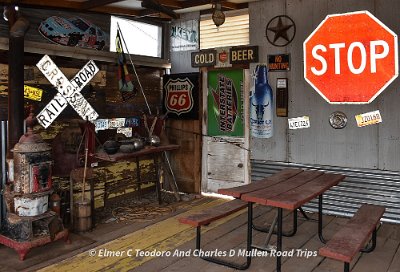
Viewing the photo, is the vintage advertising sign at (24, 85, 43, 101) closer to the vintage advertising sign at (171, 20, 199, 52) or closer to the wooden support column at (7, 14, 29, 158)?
the wooden support column at (7, 14, 29, 158)

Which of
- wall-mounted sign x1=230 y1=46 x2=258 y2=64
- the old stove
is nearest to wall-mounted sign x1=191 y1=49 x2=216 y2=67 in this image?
wall-mounted sign x1=230 y1=46 x2=258 y2=64

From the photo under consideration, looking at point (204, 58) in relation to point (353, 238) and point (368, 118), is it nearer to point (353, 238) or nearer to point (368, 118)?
point (368, 118)

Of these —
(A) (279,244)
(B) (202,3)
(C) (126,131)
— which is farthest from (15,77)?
(A) (279,244)

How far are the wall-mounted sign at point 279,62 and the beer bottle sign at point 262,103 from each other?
0.42 feet

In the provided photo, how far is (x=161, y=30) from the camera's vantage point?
7.12 meters

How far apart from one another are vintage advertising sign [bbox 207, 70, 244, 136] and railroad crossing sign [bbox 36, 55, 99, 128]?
6.54 feet

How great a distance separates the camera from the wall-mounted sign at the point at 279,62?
19.5ft

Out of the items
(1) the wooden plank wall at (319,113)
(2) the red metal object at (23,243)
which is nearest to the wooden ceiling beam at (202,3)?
(1) the wooden plank wall at (319,113)

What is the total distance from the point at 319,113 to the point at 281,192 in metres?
2.31

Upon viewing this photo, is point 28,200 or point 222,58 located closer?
point 28,200

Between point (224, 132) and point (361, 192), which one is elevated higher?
point (224, 132)

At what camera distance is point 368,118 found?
17.6 feet

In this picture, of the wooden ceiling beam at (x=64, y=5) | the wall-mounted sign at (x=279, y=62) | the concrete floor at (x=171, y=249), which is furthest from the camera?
the wall-mounted sign at (x=279, y=62)

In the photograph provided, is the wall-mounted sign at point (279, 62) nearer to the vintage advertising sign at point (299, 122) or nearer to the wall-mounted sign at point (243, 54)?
the wall-mounted sign at point (243, 54)
